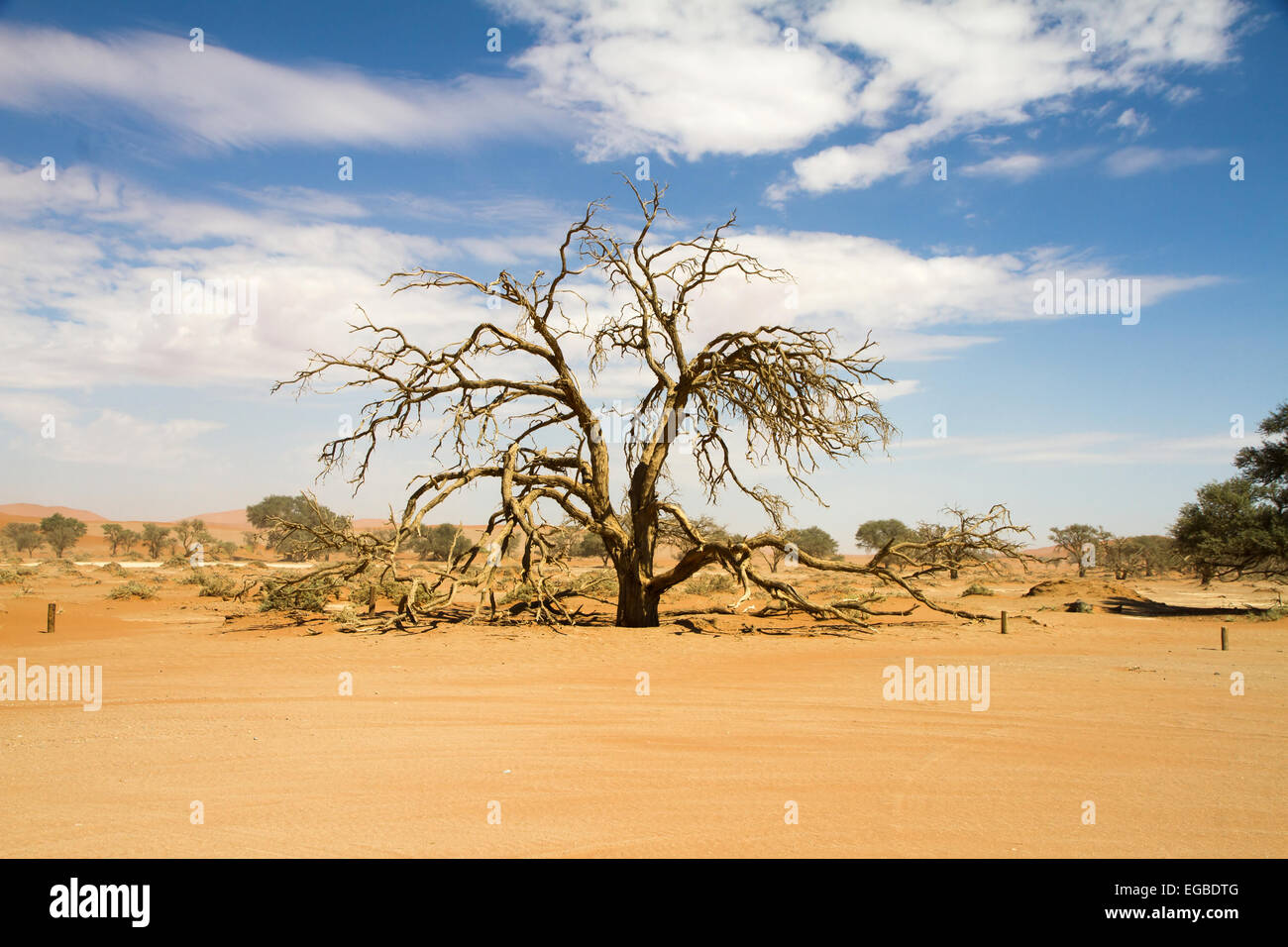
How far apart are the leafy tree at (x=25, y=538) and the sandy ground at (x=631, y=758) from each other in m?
55.5

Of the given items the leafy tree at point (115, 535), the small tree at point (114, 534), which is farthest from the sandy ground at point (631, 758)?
the leafy tree at point (115, 535)

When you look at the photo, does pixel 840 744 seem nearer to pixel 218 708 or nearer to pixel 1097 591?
pixel 218 708

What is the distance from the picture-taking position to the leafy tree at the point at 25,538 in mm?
57031

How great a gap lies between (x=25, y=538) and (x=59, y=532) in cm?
296

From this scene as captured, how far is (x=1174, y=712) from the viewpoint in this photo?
347 inches

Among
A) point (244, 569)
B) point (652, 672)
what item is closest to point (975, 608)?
point (652, 672)

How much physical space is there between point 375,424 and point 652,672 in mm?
8748

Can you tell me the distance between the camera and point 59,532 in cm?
5684

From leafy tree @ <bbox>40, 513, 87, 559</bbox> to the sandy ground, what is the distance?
53.5m

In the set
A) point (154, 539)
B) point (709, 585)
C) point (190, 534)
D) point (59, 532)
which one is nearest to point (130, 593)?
point (709, 585)

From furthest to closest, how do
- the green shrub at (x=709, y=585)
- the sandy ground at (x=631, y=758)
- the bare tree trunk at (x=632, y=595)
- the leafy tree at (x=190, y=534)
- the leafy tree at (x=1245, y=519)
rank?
the leafy tree at (x=190, y=534)
the green shrub at (x=709, y=585)
the leafy tree at (x=1245, y=519)
the bare tree trunk at (x=632, y=595)
the sandy ground at (x=631, y=758)

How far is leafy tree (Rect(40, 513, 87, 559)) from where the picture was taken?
2229 inches

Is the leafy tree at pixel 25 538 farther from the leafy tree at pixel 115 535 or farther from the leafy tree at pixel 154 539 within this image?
the leafy tree at pixel 154 539

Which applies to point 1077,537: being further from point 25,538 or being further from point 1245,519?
point 25,538
